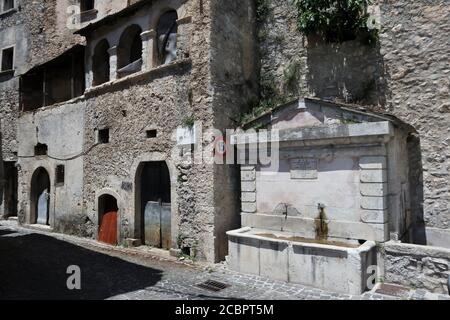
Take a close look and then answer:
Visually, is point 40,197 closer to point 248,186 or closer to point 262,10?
point 248,186

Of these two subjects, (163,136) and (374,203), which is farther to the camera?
(163,136)

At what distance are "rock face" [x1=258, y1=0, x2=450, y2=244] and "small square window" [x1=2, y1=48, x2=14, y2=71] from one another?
42.2ft

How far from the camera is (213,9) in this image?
7539 millimetres

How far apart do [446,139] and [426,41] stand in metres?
2.11

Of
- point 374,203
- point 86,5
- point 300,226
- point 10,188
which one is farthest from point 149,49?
point 10,188

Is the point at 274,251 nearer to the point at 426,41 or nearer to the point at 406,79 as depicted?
the point at 406,79

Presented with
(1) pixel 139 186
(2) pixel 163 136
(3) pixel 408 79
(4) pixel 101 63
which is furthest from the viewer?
(4) pixel 101 63

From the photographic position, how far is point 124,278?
20.2ft

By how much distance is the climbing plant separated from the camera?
25.6 feet

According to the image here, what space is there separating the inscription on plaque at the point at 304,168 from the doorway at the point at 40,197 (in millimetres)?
9159

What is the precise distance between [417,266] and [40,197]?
38.5ft

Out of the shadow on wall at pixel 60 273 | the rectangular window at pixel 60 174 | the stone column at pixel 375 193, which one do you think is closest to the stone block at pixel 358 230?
the stone column at pixel 375 193

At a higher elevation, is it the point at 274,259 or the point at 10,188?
the point at 10,188

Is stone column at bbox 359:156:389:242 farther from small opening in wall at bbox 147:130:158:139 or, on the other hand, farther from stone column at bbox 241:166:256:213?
small opening in wall at bbox 147:130:158:139
